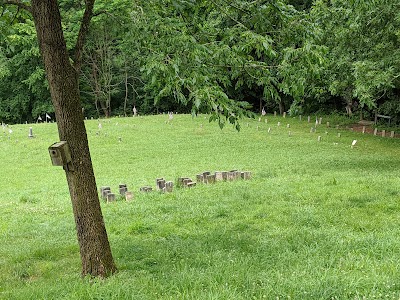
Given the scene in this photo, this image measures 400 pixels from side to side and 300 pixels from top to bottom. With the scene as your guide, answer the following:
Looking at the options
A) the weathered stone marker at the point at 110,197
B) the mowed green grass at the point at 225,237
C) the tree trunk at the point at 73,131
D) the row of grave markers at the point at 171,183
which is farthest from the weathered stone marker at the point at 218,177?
the tree trunk at the point at 73,131

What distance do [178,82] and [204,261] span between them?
2.30 metres

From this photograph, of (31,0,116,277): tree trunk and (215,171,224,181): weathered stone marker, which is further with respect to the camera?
(215,171,224,181): weathered stone marker

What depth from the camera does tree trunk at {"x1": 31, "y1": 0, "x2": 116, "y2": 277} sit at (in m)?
4.96

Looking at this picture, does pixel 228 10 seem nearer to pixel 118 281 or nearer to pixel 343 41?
pixel 118 281

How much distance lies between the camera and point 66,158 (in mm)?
4867

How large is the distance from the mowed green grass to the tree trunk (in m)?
0.40

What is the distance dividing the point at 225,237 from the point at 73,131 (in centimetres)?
303

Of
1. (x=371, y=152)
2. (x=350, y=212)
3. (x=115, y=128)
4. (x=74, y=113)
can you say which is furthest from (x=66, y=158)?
(x=115, y=128)

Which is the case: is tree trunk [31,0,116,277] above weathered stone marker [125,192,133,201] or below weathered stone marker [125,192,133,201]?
above

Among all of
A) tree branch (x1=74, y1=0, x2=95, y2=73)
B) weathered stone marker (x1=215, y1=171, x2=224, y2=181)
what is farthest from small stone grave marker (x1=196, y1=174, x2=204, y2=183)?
tree branch (x1=74, y1=0, x2=95, y2=73)

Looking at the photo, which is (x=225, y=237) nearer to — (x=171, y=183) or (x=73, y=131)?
(x=73, y=131)

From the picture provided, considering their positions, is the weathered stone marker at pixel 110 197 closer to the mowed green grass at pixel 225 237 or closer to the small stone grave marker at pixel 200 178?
the mowed green grass at pixel 225 237

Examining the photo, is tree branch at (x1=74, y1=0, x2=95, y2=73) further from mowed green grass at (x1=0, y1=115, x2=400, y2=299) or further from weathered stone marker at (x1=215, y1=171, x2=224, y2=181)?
weathered stone marker at (x1=215, y1=171, x2=224, y2=181)

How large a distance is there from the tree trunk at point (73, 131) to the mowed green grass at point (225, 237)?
1.32 ft
